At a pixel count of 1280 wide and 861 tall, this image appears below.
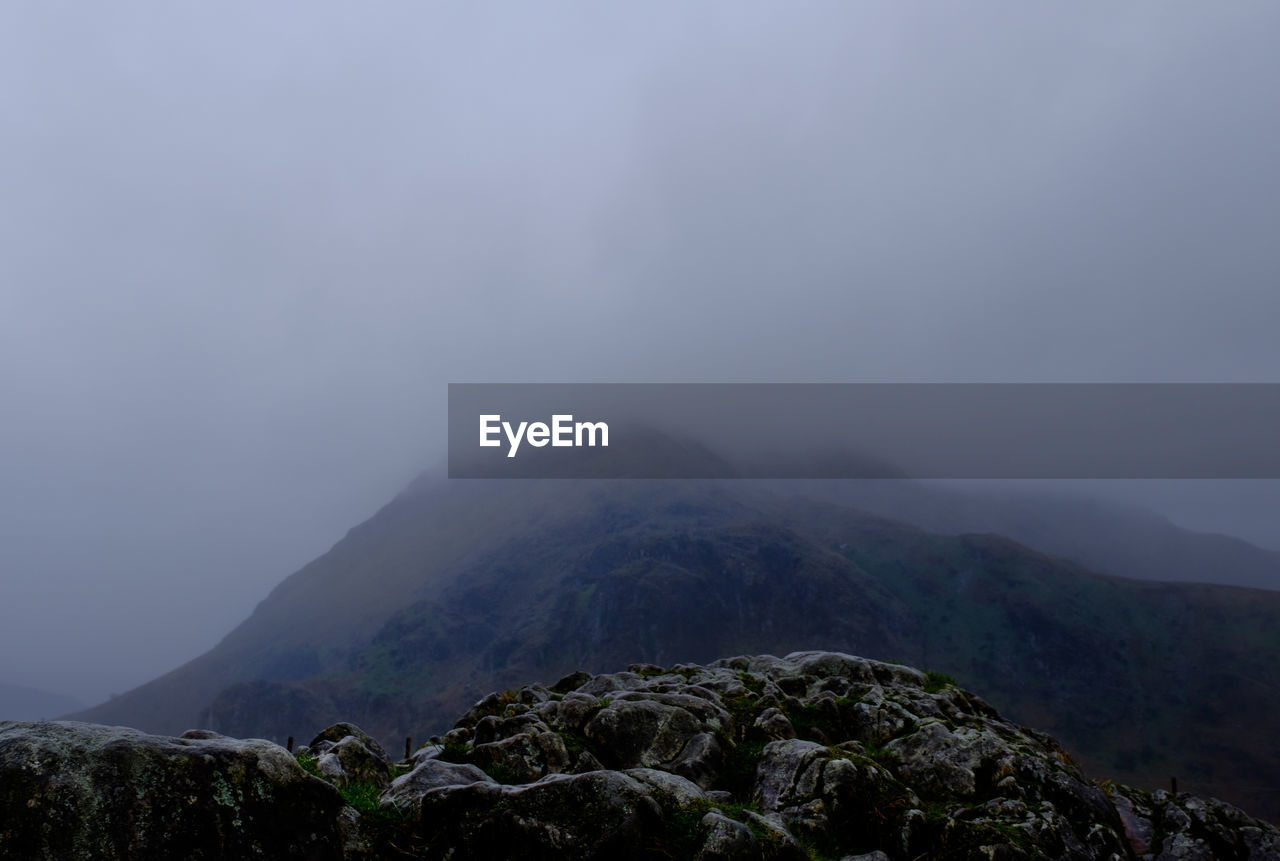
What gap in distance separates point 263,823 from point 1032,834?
2614 cm

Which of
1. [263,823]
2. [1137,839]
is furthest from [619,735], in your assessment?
[1137,839]

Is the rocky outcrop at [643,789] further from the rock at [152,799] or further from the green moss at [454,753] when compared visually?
the green moss at [454,753]

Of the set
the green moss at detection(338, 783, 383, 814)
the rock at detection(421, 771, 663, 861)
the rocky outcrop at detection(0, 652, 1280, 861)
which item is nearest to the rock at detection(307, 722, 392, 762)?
the rocky outcrop at detection(0, 652, 1280, 861)

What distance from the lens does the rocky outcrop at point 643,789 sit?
45.0 feet

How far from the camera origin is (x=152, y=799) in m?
13.7

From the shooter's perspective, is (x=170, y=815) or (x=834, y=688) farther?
(x=834, y=688)

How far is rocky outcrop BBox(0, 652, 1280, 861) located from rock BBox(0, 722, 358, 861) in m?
0.03

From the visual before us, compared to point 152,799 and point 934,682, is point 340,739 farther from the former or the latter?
point 934,682

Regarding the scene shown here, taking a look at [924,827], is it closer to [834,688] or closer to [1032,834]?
[1032,834]

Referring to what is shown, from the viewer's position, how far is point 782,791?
→ 88.4 ft

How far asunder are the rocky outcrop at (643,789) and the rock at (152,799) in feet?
0.11

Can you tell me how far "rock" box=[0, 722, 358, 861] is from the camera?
12734 millimetres

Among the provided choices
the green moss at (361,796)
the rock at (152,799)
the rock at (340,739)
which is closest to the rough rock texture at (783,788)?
the green moss at (361,796)

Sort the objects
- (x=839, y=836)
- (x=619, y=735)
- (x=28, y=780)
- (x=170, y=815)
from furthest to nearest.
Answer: (x=619, y=735)
(x=839, y=836)
(x=170, y=815)
(x=28, y=780)
